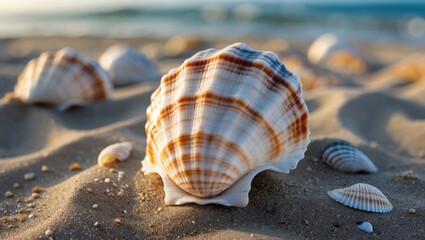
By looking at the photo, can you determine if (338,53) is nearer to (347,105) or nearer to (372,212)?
(347,105)

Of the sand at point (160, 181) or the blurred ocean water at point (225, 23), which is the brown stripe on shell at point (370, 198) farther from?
the blurred ocean water at point (225, 23)

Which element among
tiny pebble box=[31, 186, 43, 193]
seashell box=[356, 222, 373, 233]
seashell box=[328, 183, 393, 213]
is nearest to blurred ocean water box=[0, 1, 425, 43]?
tiny pebble box=[31, 186, 43, 193]

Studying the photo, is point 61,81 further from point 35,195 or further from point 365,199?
point 365,199

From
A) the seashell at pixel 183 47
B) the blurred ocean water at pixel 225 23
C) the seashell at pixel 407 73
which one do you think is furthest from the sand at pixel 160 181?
the blurred ocean water at pixel 225 23

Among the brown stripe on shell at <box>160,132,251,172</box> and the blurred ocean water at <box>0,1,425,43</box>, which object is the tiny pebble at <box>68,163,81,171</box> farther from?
the blurred ocean water at <box>0,1,425,43</box>

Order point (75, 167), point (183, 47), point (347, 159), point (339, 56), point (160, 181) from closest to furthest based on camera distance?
point (160, 181)
point (347, 159)
point (75, 167)
point (339, 56)
point (183, 47)

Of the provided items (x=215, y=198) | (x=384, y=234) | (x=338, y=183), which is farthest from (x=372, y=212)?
(x=215, y=198)

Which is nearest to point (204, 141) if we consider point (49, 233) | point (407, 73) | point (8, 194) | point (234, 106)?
point (234, 106)
